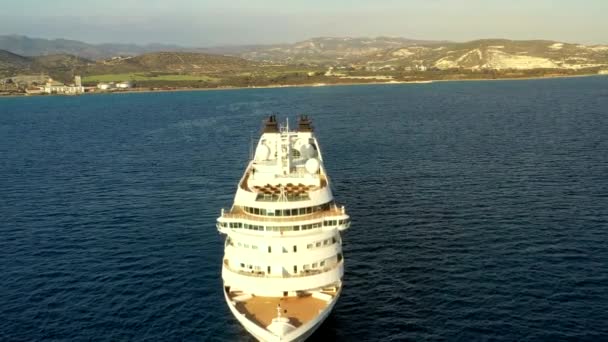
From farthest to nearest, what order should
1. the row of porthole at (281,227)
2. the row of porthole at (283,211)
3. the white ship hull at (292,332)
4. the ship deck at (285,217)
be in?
the row of porthole at (283,211)
the ship deck at (285,217)
the row of porthole at (281,227)
the white ship hull at (292,332)

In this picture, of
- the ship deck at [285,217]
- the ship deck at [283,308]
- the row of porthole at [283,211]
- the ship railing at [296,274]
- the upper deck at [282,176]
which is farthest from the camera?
the upper deck at [282,176]

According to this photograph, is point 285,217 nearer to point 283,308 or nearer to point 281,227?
point 281,227

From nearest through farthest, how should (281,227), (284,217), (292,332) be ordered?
(292,332) < (281,227) < (284,217)

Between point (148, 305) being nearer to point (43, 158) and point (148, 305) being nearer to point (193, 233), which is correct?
point (193, 233)

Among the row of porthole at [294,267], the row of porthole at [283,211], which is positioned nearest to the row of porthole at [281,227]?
the row of porthole at [283,211]

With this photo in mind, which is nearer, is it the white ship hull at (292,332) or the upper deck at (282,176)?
the white ship hull at (292,332)

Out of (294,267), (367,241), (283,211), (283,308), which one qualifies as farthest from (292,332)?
(367,241)

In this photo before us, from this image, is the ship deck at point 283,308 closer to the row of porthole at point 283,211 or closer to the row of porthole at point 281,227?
the row of porthole at point 281,227
